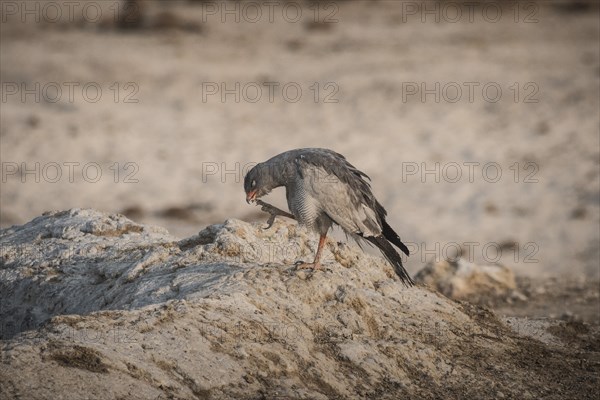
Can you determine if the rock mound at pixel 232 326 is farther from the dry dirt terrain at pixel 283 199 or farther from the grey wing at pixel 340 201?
the grey wing at pixel 340 201

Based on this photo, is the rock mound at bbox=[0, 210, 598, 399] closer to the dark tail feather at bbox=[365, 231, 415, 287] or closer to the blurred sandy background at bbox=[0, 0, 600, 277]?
the dark tail feather at bbox=[365, 231, 415, 287]

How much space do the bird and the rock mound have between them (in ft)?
1.47

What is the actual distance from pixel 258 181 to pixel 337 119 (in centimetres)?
1269

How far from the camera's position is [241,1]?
28516 mm

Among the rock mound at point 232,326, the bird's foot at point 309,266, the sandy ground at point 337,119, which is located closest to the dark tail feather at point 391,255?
the rock mound at point 232,326

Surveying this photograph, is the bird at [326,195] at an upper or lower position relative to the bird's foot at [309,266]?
upper

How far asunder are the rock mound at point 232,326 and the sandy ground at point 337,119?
6417 mm

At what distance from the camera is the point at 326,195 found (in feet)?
26.7

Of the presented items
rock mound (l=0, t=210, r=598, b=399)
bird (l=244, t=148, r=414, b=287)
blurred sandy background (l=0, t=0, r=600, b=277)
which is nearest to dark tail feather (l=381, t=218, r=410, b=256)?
bird (l=244, t=148, r=414, b=287)

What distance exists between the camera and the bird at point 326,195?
8148 mm

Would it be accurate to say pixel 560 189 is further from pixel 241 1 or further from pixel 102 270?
pixel 241 1

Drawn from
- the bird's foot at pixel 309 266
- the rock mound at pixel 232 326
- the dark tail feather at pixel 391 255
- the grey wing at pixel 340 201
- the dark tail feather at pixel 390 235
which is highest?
the grey wing at pixel 340 201

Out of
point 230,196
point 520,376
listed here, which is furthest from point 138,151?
point 520,376

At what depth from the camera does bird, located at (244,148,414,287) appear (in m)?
8.15
